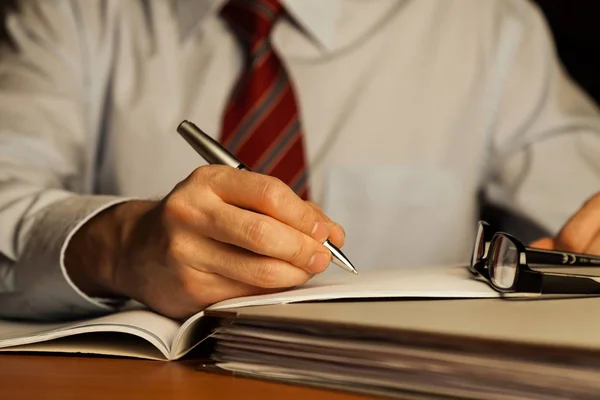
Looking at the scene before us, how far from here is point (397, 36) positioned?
1218 mm

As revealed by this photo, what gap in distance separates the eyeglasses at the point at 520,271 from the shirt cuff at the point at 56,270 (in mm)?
308

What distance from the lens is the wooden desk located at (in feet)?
1.46

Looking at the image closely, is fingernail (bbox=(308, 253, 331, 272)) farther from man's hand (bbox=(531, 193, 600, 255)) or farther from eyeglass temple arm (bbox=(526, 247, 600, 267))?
man's hand (bbox=(531, 193, 600, 255))

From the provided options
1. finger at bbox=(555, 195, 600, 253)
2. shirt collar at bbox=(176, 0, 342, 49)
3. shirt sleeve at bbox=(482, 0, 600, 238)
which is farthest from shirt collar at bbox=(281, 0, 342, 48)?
finger at bbox=(555, 195, 600, 253)

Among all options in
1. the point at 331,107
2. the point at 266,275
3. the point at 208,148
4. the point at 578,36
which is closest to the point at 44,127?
the point at 331,107

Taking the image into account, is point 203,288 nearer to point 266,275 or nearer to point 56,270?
point 266,275

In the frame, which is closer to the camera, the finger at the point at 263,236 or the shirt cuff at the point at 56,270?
the finger at the point at 263,236

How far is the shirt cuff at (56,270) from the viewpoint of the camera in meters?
0.69

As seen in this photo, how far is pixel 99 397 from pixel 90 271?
26 cm

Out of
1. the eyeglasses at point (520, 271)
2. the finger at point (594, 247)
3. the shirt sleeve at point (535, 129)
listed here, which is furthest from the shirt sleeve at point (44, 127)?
the shirt sleeve at point (535, 129)

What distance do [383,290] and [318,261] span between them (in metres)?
0.06

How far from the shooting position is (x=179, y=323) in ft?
1.98

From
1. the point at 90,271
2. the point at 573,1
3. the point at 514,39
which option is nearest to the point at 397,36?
the point at 514,39

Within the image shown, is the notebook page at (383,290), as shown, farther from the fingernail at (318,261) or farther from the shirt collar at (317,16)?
the shirt collar at (317,16)
